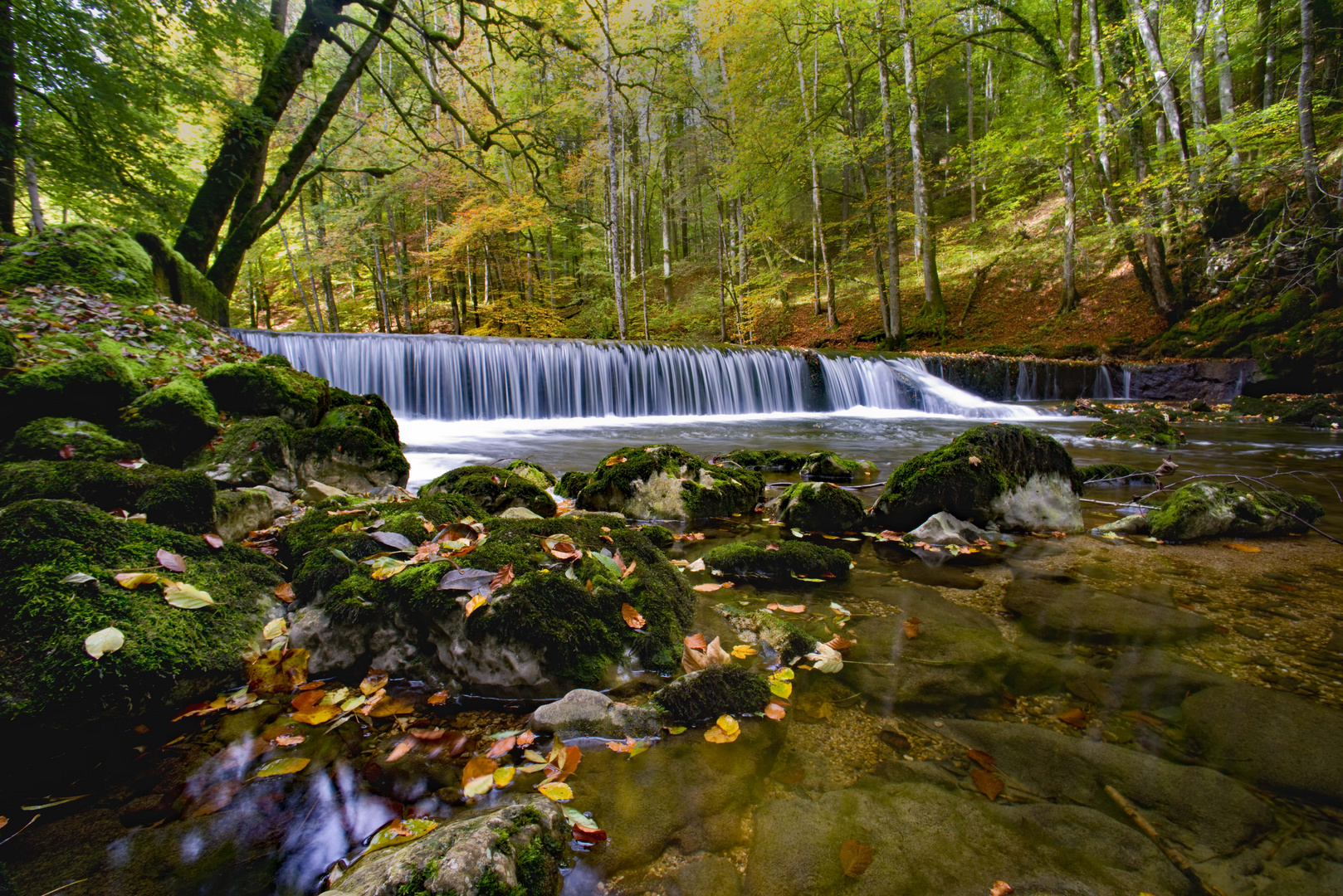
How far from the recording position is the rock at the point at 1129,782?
1.28 metres

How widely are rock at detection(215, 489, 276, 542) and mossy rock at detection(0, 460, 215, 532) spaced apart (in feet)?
0.59

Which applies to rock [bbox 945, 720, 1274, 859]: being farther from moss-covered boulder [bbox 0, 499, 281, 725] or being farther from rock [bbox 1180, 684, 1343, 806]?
moss-covered boulder [bbox 0, 499, 281, 725]

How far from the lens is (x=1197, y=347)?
42.9ft

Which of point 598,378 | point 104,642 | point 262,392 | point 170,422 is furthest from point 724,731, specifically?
point 598,378

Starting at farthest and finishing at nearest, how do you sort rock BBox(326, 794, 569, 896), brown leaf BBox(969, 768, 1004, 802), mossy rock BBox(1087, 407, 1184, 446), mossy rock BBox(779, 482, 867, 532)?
mossy rock BBox(1087, 407, 1184, 446), mossy rock BBox(779, 482, 867, 532), brown leaf BBox(969, 768, 1004, 802), rock BBox(326, 794, 569, 896)

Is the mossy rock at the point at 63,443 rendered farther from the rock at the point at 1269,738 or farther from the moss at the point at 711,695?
the rock at the point at 1269,738

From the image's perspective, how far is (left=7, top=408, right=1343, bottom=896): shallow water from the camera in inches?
46.4

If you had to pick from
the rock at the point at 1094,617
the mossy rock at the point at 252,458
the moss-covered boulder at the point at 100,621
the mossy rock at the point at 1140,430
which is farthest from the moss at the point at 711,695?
the mossy rock at the point at 1140,430

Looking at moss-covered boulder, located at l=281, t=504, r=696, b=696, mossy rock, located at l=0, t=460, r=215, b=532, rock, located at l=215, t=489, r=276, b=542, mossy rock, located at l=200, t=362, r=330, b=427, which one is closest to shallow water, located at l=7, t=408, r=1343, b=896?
moss-covered boulder, located at l=281, t=504, r=696, b=696

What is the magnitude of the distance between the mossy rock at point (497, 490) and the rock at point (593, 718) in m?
2.21

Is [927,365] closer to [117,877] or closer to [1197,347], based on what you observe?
[1197,347]

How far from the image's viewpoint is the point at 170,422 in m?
4.00

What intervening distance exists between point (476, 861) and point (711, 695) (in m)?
0.89

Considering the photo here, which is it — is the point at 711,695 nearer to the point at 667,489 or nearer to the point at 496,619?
the point at 496,619
